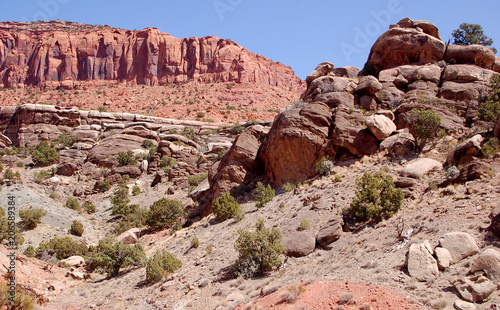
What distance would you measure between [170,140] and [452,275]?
37.5 m

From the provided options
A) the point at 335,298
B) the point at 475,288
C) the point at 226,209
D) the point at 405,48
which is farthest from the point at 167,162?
the point at 475,288

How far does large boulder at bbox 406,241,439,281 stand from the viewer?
7.77 meters

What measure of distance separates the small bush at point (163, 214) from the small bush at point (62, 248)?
3.76 m

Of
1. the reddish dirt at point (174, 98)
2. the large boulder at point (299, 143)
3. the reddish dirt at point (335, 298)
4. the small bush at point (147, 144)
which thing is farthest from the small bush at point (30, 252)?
the reddish dirt at point (174, 98)

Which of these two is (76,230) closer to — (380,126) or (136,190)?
(136,190)

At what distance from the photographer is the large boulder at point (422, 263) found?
777cm

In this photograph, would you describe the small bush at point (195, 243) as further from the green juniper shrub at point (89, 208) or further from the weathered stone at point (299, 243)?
the green juniper shrub at point (89, 208)

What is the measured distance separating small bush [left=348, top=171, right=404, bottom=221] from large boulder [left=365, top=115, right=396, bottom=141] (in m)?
5.60

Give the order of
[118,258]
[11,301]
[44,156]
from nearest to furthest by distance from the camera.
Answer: [11,301], [118,258], [44,156]

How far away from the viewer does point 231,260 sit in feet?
42.4

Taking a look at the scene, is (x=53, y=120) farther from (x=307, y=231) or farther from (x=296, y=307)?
(x=296, y=307)

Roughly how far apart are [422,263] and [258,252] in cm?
488

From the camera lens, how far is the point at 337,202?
1395 cm

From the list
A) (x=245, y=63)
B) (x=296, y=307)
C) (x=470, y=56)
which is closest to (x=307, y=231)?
(x=296, y=307)
